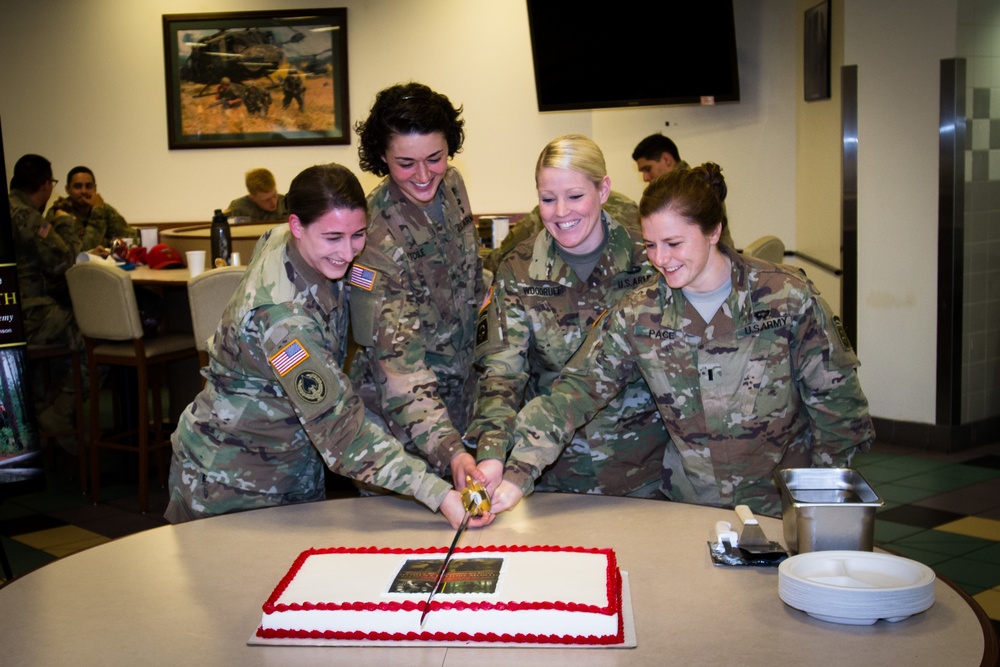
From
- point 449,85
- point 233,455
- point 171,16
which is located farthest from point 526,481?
point 171,16

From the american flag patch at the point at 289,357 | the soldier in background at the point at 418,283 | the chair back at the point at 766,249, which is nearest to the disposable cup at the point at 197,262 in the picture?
the soldier in background at the point at 418,283

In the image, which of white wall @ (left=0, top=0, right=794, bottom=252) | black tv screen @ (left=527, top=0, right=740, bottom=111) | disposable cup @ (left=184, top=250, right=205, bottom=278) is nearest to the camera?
disposable cup @ (left=184, top=250, right=205, bottom=278)

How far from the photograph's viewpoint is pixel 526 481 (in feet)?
A: 7.14

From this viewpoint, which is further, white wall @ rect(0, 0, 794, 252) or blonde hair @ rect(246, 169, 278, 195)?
white wall @ rect(0, 0, 794, 252)

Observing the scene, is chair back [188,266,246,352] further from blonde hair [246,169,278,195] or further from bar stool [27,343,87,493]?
blonde hair [246,169,278,195]

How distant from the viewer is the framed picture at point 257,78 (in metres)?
7.93

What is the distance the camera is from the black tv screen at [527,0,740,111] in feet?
19.9

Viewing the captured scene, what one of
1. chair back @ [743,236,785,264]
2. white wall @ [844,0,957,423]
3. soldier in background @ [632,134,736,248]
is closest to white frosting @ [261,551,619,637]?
chair back @ [743,236,785,264]

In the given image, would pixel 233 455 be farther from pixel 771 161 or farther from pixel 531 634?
pixel 771 161

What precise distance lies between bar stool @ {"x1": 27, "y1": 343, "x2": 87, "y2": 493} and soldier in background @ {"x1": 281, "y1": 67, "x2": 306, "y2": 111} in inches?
115

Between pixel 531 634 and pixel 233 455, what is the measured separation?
108 cm

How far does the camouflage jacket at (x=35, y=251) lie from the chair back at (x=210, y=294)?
1577 mm

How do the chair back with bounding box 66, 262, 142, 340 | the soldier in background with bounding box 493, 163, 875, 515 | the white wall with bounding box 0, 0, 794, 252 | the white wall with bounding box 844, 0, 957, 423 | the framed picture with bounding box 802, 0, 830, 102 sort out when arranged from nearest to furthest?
the soldier in background with bounding box 493, 163, 875, 515
the chair back with bounding box 66, 262, 142, 340
the white wall with bounding box 844, 0, 957, 423
the framed picture with bounding box 802, 0, 830, 102
the white wall with bounding box 0, 0, 794, 252

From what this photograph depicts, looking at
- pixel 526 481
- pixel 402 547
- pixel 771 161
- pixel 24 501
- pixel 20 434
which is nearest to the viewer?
pixel 402 547
